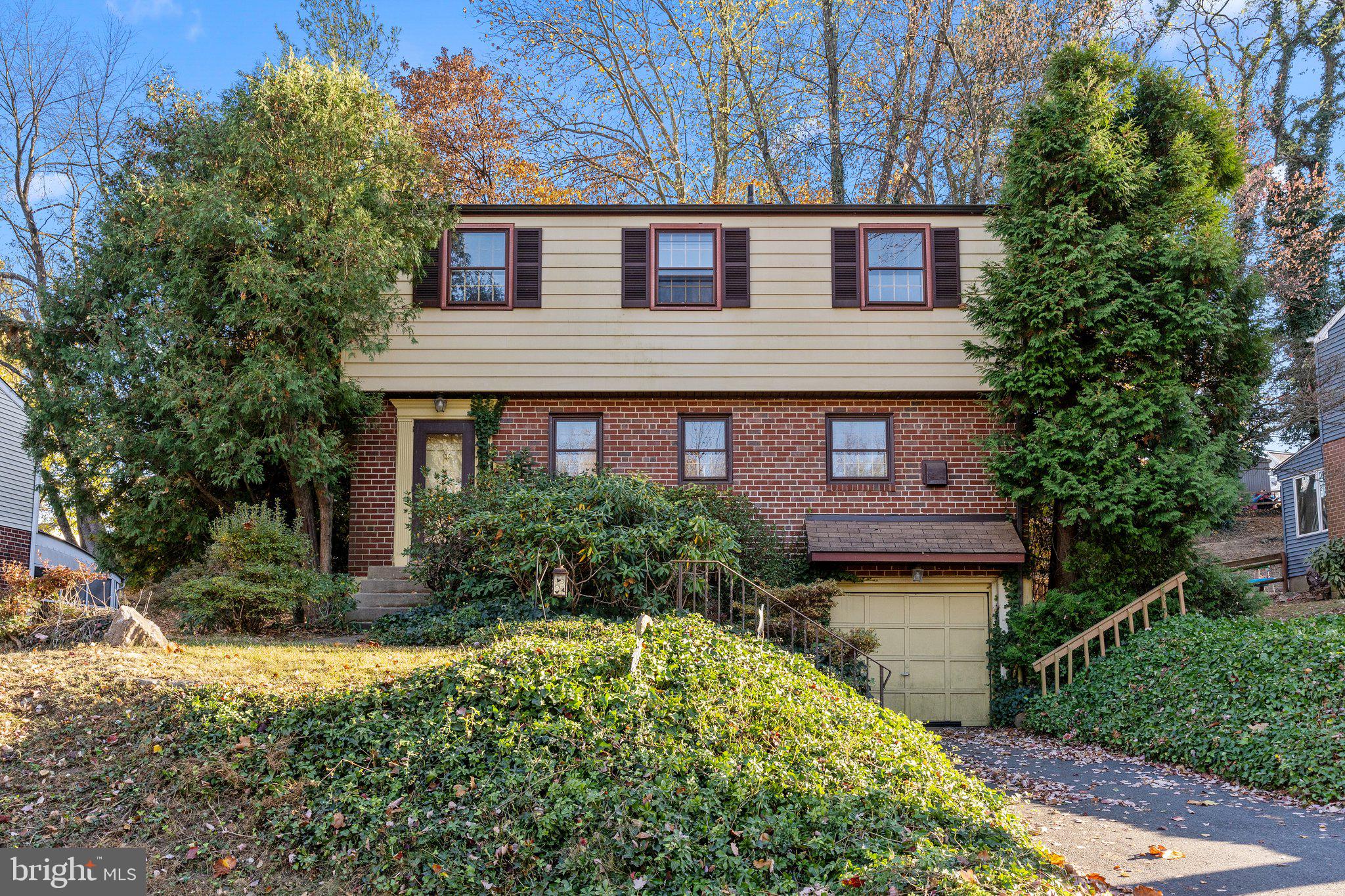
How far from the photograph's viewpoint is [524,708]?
19.9 feet

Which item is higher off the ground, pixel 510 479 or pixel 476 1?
pixel 476 1

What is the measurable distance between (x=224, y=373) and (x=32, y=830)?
7.60 meters

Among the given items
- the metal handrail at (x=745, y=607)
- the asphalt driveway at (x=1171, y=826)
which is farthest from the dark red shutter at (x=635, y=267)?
the asphalt driveway at (x=1171, y=826)

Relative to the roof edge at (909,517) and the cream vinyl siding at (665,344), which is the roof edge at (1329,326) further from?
the roof edge at (909,517)

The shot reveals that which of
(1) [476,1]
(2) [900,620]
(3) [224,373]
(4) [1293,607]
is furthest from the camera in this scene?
(1) [476,1]

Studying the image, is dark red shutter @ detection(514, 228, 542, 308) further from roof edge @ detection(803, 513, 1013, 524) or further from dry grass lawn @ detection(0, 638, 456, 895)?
dry grass lawn @ detection(0, 638, 456, 895)

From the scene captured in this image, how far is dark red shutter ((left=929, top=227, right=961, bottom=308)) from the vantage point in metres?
13.9

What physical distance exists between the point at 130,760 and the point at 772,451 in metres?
9.45

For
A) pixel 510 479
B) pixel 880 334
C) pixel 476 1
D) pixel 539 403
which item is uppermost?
pixel 476 1

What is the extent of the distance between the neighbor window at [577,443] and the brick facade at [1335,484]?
15806 millimetres

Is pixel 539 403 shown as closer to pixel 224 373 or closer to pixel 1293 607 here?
pixel 224 373

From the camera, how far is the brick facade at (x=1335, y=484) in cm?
1972

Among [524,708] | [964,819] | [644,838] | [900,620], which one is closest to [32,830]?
[524,708]

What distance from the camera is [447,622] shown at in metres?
10.3
